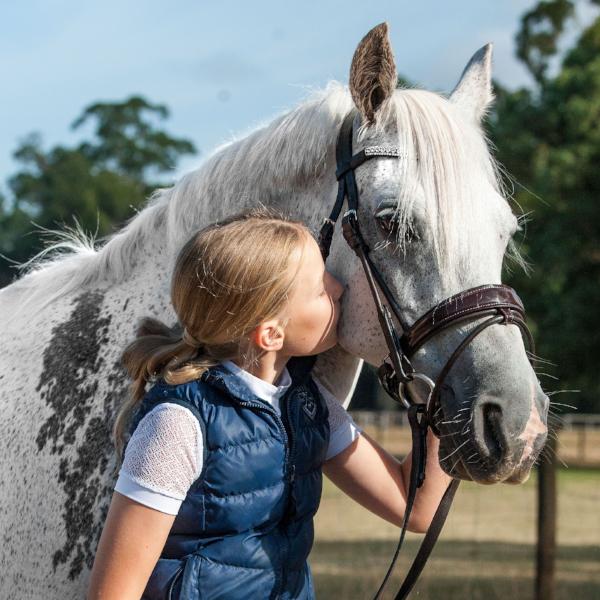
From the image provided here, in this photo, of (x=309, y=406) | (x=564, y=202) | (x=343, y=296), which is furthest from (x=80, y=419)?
(x=564, y=202)

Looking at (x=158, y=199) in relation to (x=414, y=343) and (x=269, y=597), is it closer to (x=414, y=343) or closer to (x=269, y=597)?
(x=414, y=343)

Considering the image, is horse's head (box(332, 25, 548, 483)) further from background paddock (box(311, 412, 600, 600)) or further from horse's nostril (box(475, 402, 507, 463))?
background paddock (box(311, 412, 600, 600))

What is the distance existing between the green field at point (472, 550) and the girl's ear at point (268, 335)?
170 inches

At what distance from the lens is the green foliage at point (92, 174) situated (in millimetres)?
44316

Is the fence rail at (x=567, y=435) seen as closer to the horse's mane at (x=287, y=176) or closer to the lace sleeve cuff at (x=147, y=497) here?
the horse's mane at (x=287, y=176)

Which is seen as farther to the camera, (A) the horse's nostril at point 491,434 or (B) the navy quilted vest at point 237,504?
(A) the horse's nostril at point 491,434

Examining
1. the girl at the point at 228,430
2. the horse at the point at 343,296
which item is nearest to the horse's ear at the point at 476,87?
the horse at the point at 343,296

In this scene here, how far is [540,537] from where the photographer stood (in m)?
8.66

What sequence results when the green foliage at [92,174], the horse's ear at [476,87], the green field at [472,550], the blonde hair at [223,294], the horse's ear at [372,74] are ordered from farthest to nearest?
the green foliage at [92,174] → the green field at [472,550] → the horse's ear at [476,87] → the horse's ear at [372,74] → the blonde hair at [223,294]

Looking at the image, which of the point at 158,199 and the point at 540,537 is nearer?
the point at 158,199

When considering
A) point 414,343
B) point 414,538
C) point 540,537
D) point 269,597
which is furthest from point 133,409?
point 414,538

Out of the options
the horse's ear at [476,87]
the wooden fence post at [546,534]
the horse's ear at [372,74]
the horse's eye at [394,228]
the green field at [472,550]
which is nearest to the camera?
the horse's eye at [394,228]

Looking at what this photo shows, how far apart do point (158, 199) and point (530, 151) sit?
12537 millimetres

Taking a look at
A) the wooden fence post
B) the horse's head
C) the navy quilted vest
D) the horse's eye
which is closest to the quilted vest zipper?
the navy quilted vest
